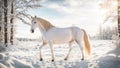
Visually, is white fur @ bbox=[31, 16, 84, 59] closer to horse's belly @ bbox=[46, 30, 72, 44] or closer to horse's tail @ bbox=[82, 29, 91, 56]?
horse's belly @ bbox=[46, 30, 72, 44]

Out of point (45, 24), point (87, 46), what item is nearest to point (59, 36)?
point (45, 24)

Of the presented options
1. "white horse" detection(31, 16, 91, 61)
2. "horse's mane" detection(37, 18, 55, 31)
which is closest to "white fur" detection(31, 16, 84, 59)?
"white horse" detection(31, 16, 91, 61)

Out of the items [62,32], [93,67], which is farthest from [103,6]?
[93,67]

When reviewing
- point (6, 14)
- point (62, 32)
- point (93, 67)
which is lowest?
point (93, 67)

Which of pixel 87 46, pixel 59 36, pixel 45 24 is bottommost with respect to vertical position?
pixel 87 46

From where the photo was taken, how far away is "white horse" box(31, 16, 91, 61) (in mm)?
10391

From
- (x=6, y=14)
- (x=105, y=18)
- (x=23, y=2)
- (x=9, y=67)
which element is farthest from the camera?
(x=23, y=2)

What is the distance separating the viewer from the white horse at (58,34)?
34.1 ft

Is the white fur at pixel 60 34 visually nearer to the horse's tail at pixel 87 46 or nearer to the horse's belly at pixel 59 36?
the horse's belly at pixel 59 36

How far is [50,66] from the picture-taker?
9242mm

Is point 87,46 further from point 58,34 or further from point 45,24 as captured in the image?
point 45,24

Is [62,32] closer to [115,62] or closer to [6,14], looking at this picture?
[115,62]

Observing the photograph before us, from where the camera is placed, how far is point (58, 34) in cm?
1051

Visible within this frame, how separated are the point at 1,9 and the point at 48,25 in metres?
A: 8.27
